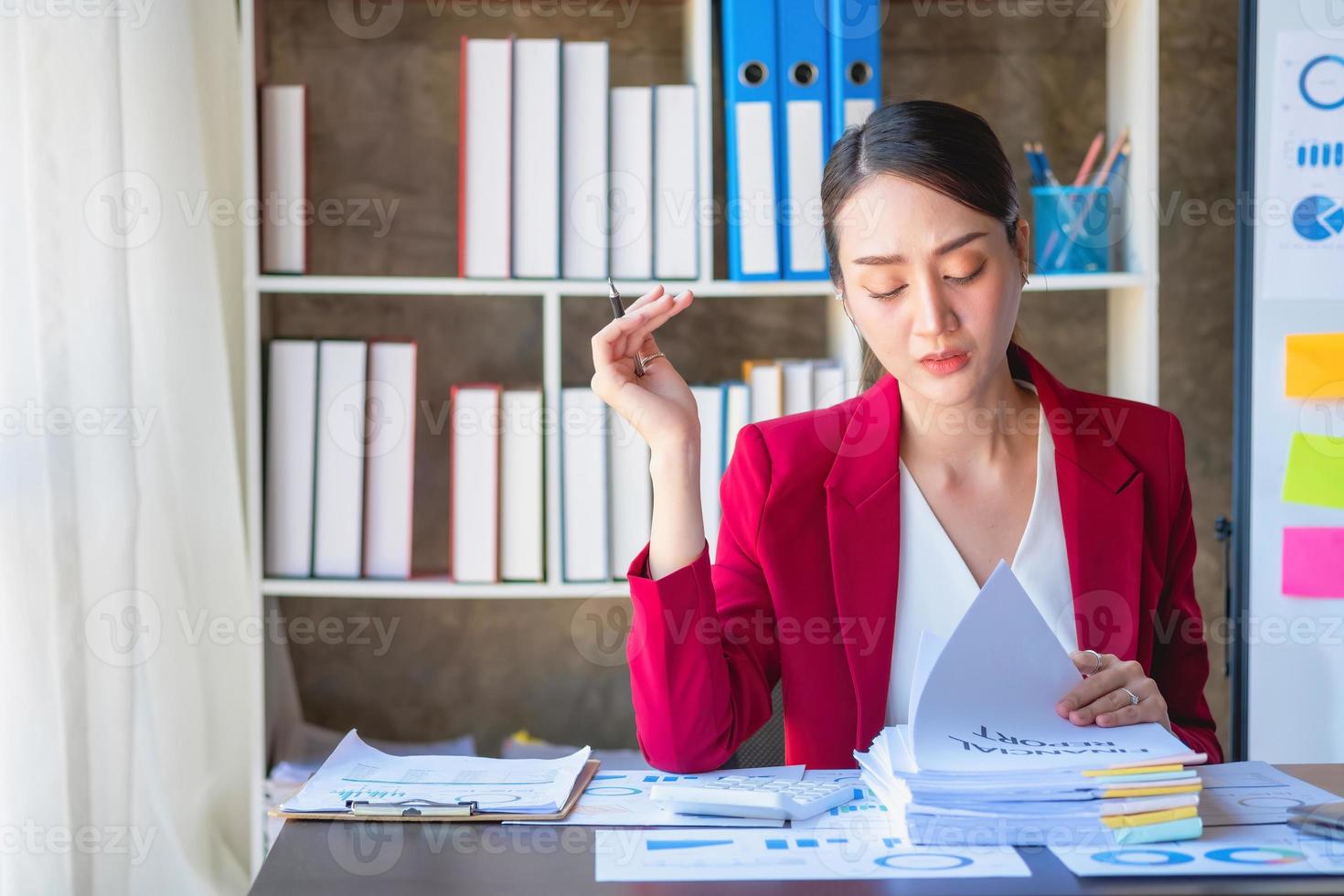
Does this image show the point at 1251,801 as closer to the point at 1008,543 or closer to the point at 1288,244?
the point at 1008,543

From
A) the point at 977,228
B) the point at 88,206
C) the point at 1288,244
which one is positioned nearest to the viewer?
the point at 977,228

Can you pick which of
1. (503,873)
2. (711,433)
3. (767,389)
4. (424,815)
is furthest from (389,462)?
(503,873)

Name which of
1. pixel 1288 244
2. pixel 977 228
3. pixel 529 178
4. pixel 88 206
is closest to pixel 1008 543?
pixel 977 228

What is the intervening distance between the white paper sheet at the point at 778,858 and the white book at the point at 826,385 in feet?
3.98

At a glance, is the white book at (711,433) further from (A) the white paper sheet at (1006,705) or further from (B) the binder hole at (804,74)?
(A) the white paper sheet at (1006,705)

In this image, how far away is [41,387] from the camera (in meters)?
1.41

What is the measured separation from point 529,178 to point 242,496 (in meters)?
0.72

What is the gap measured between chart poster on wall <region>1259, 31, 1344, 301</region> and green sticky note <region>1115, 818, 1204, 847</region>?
4.24 feet

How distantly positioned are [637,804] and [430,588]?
3.57 ft

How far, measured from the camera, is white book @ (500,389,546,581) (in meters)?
1.99

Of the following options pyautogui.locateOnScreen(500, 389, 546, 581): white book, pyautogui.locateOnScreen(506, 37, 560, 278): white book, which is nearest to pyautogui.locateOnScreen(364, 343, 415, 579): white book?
pyautogui.locateOnScreen(500, 389, 546, 581): white book

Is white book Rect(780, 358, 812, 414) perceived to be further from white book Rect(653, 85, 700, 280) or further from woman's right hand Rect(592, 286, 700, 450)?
woman's right hand Rect(592, 286, 700, 450)

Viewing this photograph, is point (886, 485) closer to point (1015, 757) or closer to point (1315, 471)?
point (1015, 757)

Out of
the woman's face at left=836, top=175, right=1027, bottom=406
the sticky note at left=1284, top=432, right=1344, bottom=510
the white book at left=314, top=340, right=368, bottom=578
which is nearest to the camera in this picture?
the woman's face at left=836, top=175, right=1027, bottom=406
